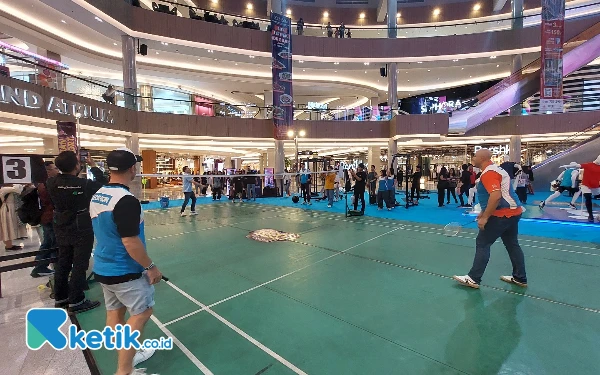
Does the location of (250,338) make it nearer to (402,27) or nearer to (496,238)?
(496,238)

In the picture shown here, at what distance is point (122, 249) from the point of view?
1.98 metres

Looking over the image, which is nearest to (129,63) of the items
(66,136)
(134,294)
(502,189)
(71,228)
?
(66,136)

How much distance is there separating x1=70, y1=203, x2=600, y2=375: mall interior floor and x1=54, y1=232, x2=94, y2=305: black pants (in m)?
0.34

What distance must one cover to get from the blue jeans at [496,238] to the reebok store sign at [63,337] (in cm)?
387

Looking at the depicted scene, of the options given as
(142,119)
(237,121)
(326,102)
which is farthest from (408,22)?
(142,119)

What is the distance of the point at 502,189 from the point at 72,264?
218 inches

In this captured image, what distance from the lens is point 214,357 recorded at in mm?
2566

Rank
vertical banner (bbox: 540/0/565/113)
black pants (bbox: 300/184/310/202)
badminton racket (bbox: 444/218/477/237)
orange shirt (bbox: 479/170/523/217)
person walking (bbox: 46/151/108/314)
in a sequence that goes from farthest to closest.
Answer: vertical banner (bbox: 540/0/565/113), black pants (bbox: 300/184/310/202), badminton racket (bbox: 444/218/477/237), orange shirt (bbox: 479/170/523/217), person walking (bbox: 46/151/108/314)

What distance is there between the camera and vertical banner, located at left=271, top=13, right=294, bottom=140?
17812 mm

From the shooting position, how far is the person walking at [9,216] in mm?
5840

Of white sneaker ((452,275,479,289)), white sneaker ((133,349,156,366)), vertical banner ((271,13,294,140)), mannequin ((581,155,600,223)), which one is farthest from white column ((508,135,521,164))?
white sneaker ((133,349,156,366))

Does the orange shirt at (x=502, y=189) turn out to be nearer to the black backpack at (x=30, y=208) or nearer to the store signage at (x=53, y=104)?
the black backpack at (x=30, y=208)

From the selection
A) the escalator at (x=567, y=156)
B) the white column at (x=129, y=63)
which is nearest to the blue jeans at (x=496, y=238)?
the escalator at (x=567, y=156)

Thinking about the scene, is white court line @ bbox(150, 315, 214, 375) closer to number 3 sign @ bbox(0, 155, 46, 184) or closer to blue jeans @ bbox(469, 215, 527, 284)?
number 3 sign @ bbox(0, 155, 46, 184)
